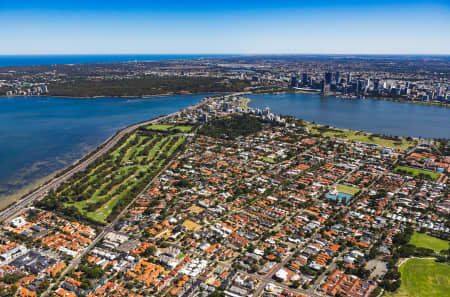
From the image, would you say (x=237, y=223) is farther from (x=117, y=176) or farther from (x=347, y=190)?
(x=117, y=176)

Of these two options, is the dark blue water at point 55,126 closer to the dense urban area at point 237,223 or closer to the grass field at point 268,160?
the dense urban area at point 237,223

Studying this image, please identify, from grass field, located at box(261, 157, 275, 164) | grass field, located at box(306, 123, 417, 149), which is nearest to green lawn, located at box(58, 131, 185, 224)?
grass field, located at box(261, 157, 275, 164)

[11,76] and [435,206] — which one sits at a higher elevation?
[11,76]

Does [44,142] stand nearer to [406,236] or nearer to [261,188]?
[261,188]

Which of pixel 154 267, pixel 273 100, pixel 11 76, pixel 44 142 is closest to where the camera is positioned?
pixel 154 267

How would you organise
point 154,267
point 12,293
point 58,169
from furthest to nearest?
point 58,169 → point 154,267 → point 12,293

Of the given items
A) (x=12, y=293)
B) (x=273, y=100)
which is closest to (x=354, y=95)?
(x=273, y=100)

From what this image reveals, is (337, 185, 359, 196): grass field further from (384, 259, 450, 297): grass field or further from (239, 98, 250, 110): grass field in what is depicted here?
(239, 98, 250, 110): grass field

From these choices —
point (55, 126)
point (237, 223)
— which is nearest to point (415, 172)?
point (237, 223)

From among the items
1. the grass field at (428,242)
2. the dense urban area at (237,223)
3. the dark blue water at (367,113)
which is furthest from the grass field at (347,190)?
the dark blue water at (367,113)
